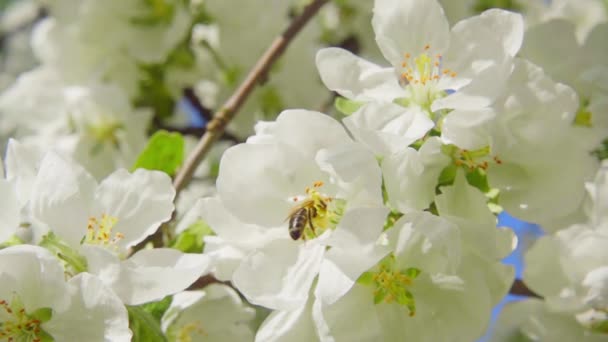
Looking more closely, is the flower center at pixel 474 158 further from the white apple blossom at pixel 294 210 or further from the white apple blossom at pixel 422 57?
the white apple blossom at pixel 294 210

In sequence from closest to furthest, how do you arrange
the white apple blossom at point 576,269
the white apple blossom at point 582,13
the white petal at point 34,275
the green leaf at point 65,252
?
1. the white petal at point 34,275
2. the green leaf at point 65,252
3. the white apple blossom at point 576,269
4. the white apple blossom at point 582,13

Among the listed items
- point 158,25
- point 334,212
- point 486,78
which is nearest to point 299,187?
point 334,212

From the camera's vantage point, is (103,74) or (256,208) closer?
(256,208)

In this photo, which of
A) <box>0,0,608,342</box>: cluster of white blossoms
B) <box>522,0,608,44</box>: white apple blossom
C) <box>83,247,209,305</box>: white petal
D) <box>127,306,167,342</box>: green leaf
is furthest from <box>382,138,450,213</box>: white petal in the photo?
<box>522,0,608,44</box>: white apple blossom

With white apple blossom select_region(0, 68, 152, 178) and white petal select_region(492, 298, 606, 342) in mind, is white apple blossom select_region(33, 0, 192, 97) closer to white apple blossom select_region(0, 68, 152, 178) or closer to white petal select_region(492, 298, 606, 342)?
white apple blossom select_region(0, 68, 152, 178)

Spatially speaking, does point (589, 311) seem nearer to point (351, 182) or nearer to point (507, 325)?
point (507, 325)

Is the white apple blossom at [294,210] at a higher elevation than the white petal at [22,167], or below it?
below

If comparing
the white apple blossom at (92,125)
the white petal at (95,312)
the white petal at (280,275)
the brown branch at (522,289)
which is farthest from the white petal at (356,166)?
the white apple blossom at (92,125)
